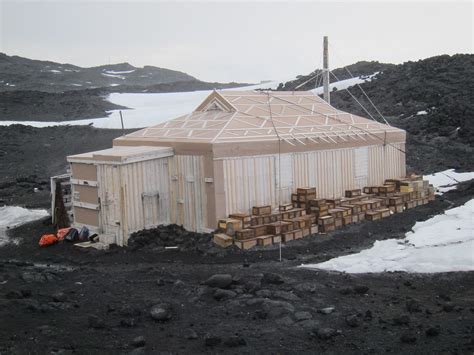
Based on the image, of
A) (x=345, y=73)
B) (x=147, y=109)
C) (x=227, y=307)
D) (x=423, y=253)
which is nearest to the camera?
(x=227, y=307)

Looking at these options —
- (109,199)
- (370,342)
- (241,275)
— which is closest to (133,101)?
(109,199)

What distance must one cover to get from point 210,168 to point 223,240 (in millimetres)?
2341

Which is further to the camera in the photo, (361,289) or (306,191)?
(306,191)

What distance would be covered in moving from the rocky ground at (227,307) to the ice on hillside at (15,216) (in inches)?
240

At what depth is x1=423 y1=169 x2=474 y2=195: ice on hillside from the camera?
24953 mm

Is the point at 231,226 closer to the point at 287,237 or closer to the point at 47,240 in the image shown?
the point at 287,237

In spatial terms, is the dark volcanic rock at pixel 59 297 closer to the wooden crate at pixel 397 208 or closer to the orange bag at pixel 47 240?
the orange bag at pixel 47 240

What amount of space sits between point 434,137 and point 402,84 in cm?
1299

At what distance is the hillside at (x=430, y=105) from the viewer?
1240 inches

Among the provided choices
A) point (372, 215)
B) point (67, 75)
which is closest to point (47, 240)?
point (372, 215)

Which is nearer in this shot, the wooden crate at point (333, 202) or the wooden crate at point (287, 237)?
the wooden crate at point (287, 237)

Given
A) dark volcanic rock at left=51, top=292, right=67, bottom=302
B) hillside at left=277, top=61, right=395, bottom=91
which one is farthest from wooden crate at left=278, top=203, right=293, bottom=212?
hillside at left=277, top=61, right=395, bottom=91

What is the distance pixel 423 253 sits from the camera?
13.7 metres

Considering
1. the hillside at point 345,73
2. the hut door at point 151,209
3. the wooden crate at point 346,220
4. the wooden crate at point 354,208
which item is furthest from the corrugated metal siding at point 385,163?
the hillside at point 345,73
